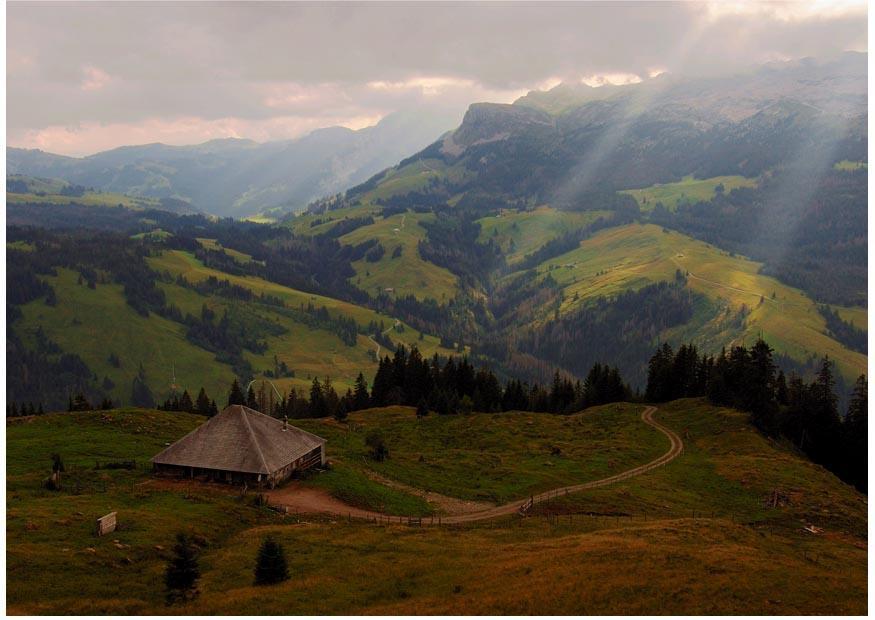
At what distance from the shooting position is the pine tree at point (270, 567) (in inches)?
1486

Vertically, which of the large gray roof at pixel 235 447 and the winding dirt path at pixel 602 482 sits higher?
the large gray roof at pixel 235 447

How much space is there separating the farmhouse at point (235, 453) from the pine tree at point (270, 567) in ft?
80.1

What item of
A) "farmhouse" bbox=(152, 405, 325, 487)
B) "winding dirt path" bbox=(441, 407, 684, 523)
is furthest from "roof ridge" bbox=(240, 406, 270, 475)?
"winding dirt path" bbox=(441, 407, 684, 523)

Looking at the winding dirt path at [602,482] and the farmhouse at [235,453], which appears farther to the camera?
the farmhouse at [235,453]

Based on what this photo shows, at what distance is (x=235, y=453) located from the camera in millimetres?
64375

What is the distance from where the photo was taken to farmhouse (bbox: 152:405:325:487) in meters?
63.2

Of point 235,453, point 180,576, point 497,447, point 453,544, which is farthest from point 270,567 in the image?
point 497,447

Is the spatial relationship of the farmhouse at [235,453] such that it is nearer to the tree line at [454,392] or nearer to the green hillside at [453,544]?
the green hillside at [453,544]

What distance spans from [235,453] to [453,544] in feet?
91.3

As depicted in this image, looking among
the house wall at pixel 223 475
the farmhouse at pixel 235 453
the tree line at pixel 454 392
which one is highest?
the farmhouse at pixel 235 453

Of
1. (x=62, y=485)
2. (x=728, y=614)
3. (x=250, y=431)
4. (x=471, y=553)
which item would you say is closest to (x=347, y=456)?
(x=250, y=431)


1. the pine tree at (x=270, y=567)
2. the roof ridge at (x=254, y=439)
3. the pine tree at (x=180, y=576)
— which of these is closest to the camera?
the pine tree at (x=180, y=576)

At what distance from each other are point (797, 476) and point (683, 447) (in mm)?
19608

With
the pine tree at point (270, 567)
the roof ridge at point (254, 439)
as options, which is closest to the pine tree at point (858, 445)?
the roof ridge at point (254, 439)
